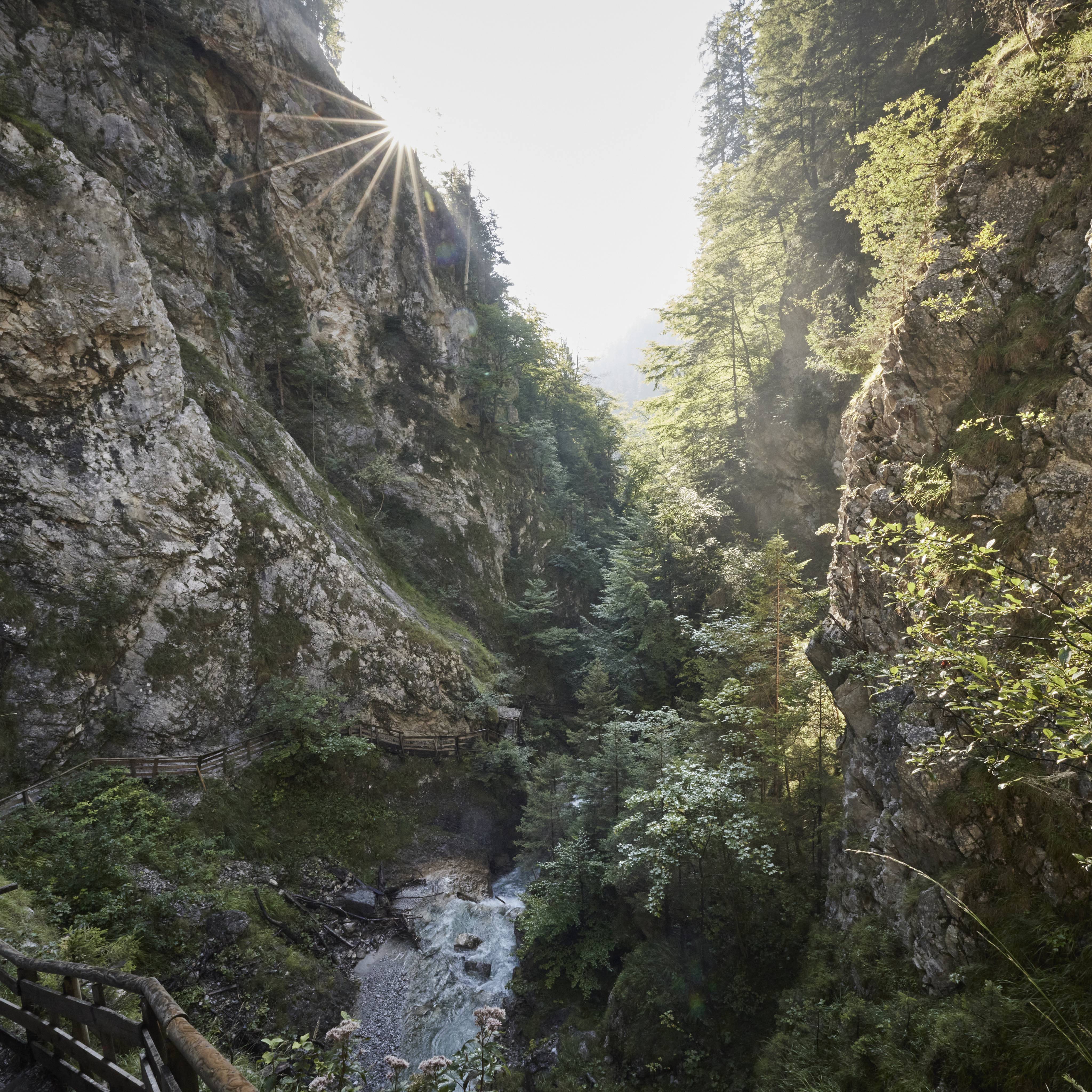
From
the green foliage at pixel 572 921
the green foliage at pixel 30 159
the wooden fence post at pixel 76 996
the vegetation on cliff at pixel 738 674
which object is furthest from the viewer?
the green foliage at pixel 30 159

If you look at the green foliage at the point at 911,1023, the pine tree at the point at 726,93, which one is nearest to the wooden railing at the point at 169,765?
the green foliage at the point at 911,1023

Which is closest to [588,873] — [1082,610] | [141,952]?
[141,952]

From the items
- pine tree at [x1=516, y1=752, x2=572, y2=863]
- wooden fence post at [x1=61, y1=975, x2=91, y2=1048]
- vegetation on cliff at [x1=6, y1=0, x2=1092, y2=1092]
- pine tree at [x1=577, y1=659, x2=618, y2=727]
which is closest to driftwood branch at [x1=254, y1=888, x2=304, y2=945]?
vegetation on cliff at [x1=6, y1=0, x2=1092, y2=1092]

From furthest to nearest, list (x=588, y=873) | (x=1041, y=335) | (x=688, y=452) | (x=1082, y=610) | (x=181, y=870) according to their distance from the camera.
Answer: (x=688, y=452) < (x=588, y=873) < (x=181, y=870) < (x=1041, y=335) < (x=1082, y=610)

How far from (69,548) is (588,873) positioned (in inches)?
511

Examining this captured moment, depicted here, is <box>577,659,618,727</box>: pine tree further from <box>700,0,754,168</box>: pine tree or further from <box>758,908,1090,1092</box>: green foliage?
<box>700,0,754,168</box>: pine tree

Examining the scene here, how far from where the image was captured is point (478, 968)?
10812mm

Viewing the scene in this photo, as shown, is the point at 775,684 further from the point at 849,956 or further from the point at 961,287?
the point at 961,287

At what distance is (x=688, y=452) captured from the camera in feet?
73.0

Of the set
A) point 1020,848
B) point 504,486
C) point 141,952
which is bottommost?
point 141,952

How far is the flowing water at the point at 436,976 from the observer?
365 inches

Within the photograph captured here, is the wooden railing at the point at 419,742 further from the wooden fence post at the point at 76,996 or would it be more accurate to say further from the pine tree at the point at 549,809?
the wooden fence post at the point at 76,996

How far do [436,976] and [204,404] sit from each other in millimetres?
15351

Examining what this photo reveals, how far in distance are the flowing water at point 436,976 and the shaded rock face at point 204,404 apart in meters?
5.20
